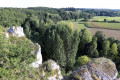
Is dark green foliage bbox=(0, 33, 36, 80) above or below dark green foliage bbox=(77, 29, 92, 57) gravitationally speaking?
above

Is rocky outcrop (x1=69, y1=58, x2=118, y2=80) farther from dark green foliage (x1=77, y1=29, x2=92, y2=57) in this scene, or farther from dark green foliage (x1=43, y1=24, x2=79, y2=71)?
dark green foliage (x1=77, y1=29, x2=92, y2=57)

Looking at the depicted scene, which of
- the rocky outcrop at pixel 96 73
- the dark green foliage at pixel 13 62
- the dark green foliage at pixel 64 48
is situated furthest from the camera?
the dark green foliage at pixel 64 48

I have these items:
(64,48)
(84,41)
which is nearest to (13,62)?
(64,48)

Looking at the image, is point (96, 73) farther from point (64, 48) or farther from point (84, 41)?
point (84, 41)

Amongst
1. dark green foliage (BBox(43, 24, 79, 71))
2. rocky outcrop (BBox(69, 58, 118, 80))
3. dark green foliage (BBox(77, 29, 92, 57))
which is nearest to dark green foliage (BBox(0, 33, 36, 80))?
rocky outcrop (BBox(69, 58, 118, 80))

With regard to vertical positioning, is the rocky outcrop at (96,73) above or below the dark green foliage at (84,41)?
above

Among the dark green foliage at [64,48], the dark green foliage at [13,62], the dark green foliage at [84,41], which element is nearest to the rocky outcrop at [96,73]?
the dark green foliage at [13,62]

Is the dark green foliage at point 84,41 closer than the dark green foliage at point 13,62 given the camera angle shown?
No

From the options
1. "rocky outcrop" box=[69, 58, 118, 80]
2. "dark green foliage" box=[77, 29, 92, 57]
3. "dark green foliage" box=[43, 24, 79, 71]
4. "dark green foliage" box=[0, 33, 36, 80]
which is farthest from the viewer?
"dark green foliage" box=[77, 29, 92, 57]

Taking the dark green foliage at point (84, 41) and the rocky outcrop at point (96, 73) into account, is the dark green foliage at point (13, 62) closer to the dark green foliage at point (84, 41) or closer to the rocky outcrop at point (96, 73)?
the rocky outcrop at point (96, 73)

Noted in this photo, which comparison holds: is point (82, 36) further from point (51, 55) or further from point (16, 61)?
point (16, 61)

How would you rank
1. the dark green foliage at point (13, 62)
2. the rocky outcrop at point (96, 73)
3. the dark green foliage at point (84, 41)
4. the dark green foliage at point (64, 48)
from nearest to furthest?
the rocky outcrop at point (96, 73), the dark green foliage at point (13, 62), the dark green foliage at point (64, 48), the dark green foliage at point (84, 41)

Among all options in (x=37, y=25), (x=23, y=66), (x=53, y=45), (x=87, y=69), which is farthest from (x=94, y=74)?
(x=37, y=25)
